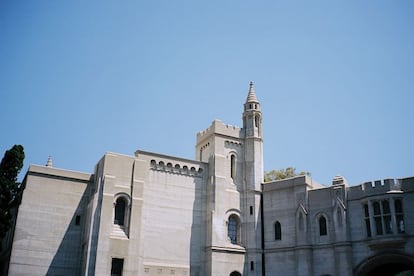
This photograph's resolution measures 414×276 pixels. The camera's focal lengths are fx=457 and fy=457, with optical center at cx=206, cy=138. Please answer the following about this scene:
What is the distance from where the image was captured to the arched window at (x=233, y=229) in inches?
1623

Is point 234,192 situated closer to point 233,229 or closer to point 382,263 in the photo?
point 233,229

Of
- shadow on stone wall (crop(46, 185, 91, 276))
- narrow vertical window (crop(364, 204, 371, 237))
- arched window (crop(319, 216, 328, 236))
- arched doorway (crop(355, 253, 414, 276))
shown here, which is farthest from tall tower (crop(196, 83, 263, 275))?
shadow on stone wall (crop(46, 185, 91, 276))

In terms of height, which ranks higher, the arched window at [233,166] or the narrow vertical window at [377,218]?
the arched window at [233,166]

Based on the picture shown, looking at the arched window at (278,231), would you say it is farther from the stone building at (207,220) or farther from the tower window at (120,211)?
the tower window at (120,211)

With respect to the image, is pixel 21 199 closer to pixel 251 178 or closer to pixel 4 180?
pixel 4 180

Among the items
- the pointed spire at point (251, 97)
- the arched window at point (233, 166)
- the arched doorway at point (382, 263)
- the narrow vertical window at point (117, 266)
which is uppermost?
the pointed spire at point (251, 97)

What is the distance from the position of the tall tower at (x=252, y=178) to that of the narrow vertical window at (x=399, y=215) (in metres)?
11.9

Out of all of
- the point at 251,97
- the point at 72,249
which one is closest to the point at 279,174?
the point at 251,97

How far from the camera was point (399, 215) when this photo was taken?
3500 cm

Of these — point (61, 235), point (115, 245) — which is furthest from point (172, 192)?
point (61, 235)

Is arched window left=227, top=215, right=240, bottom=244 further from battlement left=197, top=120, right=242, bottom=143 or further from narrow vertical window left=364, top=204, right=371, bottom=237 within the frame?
narrow vertical window left=364, top=204, right=371, bottom=237

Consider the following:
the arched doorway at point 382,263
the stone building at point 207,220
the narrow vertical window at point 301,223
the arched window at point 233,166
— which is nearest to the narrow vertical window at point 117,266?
the stone building at point 207,220

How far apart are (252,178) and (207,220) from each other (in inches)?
234

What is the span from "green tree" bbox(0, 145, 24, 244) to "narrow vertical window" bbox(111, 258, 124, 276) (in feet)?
28.1
